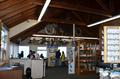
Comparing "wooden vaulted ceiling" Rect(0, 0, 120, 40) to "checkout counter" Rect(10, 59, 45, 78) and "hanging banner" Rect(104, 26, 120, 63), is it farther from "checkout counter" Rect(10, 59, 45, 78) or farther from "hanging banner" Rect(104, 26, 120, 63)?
"hanging banner" Rect(104, 26, 120, 63)

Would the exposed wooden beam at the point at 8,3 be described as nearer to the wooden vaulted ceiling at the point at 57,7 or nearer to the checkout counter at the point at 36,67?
the wooden vaulted ceiling at the point at 57,7

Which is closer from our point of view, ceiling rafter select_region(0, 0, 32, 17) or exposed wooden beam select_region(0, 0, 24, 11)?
exposed wooden beam select_region(0, 0, 24, 11)

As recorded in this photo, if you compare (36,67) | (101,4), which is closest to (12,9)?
(36,67)

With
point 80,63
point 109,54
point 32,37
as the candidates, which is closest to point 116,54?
point 109,54

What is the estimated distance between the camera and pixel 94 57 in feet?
55.9

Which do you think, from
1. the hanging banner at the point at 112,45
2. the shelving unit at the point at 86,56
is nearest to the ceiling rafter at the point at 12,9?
the hanging banner at the point at 112,45

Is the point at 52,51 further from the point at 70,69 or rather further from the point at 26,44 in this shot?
the point at 70,69

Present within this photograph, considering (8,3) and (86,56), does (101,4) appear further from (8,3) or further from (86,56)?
(86,56)

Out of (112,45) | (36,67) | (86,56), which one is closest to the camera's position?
(112,45)

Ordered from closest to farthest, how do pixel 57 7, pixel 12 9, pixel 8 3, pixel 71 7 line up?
pixel 8 3, pixel 12 9, pixel 57 7, pixel 71 7

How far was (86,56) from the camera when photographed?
659 inches

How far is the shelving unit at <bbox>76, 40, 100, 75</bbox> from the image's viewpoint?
53.8 ft

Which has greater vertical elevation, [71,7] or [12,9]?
[71,7]

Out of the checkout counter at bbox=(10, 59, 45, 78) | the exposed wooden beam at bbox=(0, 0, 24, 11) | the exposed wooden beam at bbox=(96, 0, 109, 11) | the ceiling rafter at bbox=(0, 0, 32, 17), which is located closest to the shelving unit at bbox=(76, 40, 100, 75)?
the checkout counter at bbox=(10, 59, 45, 78)
